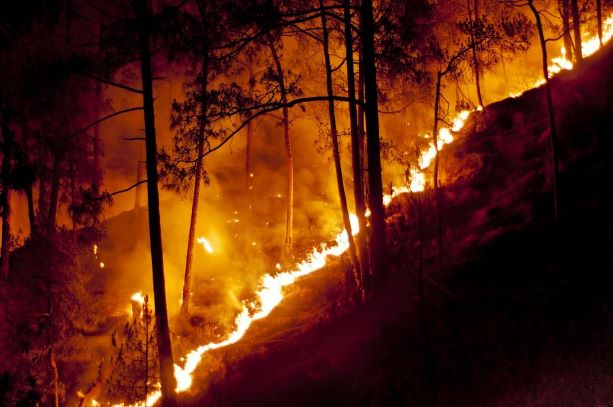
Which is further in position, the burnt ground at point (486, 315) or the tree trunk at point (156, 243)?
the tree trunk at point (156, 243)

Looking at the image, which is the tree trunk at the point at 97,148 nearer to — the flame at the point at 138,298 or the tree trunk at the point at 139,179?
the tree trunk at the point at 139,179

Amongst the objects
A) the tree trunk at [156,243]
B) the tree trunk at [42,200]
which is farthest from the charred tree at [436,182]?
the tree trunk at [42,200]

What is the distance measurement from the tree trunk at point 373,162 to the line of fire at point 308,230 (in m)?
0.05

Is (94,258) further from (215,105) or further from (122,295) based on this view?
(215,105)

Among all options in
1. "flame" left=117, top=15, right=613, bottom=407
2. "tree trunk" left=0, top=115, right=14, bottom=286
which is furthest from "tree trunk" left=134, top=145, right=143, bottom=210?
"tree trunk" left=0, top=115, right=14, bottom=286

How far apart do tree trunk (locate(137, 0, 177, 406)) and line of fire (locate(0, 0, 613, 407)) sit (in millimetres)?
54

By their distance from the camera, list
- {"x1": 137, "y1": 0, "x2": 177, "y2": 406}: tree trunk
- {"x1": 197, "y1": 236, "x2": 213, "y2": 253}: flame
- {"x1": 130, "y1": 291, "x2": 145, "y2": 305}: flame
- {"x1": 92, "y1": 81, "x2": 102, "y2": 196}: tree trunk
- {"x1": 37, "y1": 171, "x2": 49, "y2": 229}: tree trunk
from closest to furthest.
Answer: {"x1": 137, "y1": 0, "x2": 177, "y2": 406}: tree trunk < {"x1": 37, "y1": 171, "x2": 49, "y2": 229}: tree trunk < {"x1": 130, "y1": 291, "x2": 145, "y2": 305}: flame < {"x1": 92, "y1": 81, "x2": 102, "y2": 196}: tree trunk < {"x1": 197, "y1": 236, "x2": 213, "y2": 253}: flame

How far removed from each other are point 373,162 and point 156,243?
6.15m

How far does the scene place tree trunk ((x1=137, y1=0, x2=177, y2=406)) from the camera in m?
11.5

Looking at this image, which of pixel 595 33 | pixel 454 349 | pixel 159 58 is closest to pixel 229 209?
pixel 159 58

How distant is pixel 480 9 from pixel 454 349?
2276 centimetres

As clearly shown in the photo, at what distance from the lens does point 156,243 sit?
39.5 ft

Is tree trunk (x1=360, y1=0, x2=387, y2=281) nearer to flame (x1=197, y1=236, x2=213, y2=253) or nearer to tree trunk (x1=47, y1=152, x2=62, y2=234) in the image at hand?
tree trunk (x1=47, y1=152, x2=62, y2=234)

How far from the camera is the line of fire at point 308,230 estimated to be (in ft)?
30.6
